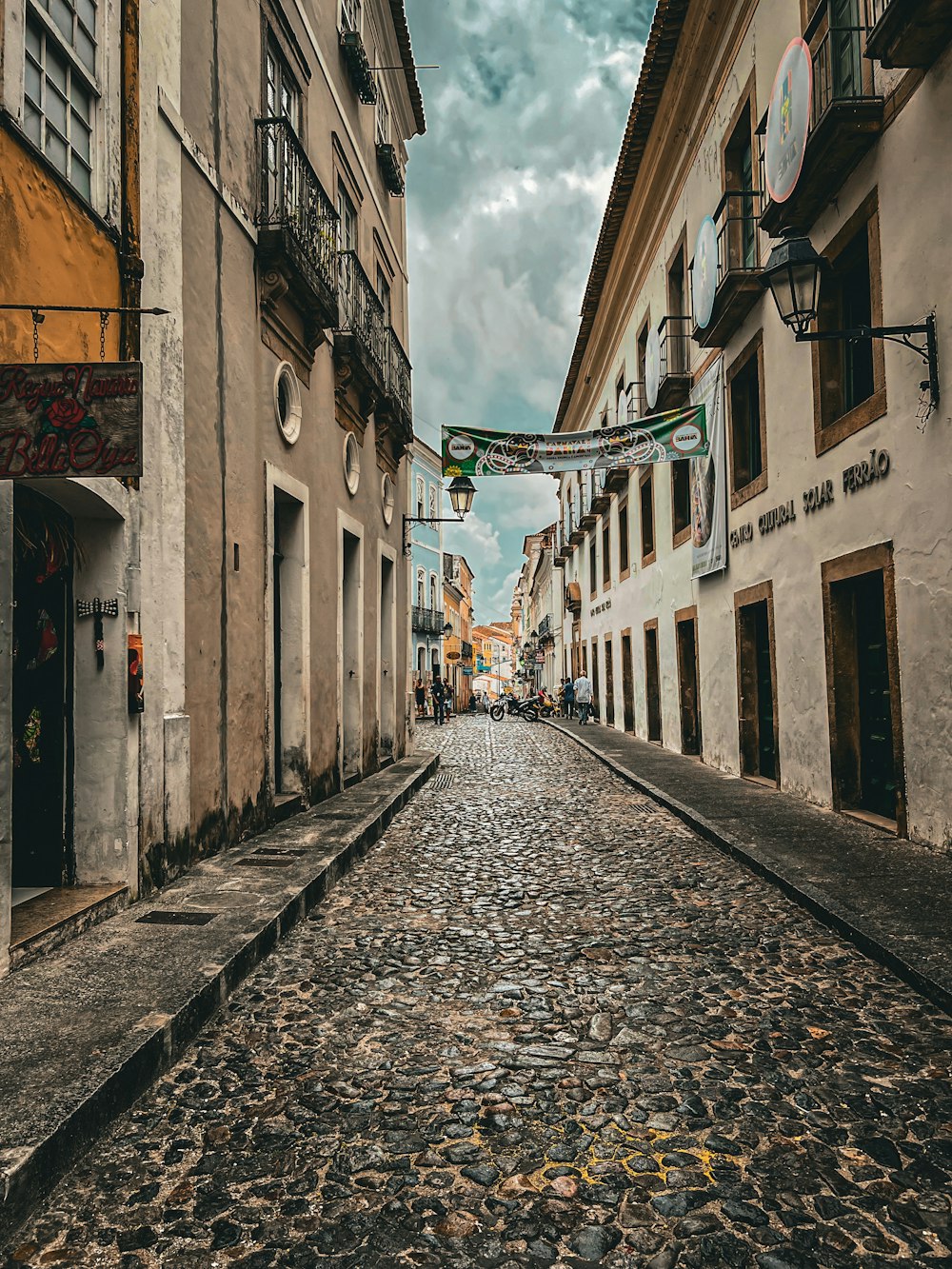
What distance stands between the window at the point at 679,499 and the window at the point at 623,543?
508 cm

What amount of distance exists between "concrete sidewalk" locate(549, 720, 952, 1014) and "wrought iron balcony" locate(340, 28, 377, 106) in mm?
9947

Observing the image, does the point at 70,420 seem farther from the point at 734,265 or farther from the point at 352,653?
the point at 734,265

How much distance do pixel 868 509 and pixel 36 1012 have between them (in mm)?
6952

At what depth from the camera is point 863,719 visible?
8586mm

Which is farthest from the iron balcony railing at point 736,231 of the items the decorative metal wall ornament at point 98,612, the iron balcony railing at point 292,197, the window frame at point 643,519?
the decorative metal wall ornament at point 98,612

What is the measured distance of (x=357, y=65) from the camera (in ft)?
40.8

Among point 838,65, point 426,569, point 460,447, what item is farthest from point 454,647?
point 838,65

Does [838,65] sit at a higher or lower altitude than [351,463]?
higher

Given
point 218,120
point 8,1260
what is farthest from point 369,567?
point 8,1260

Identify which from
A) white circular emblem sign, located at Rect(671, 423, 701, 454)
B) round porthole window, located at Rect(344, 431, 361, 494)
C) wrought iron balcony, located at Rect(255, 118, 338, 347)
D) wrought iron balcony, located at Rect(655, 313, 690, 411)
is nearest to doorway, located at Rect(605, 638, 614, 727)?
wrought iron balcony, located at Rect(655, 313, 690, 411)

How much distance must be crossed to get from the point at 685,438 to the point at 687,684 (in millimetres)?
4871

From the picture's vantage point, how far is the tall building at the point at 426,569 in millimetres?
40719

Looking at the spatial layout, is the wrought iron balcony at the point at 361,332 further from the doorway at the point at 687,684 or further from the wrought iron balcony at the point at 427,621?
the wrought iron balcony at the point at 427,621

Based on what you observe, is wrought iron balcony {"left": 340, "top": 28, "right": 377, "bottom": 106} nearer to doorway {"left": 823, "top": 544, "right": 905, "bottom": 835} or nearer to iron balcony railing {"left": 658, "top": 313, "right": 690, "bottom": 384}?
iron balcony railing {"left": 658, "top": 313, "right": 690, "bottom": 384}
